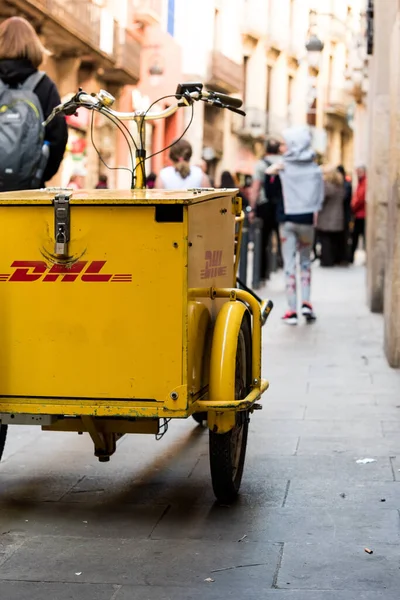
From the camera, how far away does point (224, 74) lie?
48.5 metres

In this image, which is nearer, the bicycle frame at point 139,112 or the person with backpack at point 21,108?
the bicycle frame at point 139,112

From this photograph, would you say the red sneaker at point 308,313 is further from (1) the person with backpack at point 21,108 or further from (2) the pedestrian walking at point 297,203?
(1) the person with backpack at point 21,108

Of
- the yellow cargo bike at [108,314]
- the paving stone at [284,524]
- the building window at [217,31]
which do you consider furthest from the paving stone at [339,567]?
the building window at [217,31]

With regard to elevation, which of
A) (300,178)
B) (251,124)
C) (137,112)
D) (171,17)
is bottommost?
(300,178)

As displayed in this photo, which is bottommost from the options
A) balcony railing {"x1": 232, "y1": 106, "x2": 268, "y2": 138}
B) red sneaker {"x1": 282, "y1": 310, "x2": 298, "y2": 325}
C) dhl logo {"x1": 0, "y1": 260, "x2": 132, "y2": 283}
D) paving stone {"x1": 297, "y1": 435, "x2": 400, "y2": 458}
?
red sneaker {"x1": 282, "y1": 310, "x2": 298, "y2": 325}

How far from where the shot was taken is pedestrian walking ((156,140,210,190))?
938cm

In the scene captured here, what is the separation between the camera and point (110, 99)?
595 centimetres

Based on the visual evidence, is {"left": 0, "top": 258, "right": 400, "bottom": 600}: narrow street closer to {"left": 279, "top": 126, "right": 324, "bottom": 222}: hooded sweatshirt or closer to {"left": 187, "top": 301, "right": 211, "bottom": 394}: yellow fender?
{"left": 187, "top": 301, "right": 211, "bottom": 394}: yellow fender

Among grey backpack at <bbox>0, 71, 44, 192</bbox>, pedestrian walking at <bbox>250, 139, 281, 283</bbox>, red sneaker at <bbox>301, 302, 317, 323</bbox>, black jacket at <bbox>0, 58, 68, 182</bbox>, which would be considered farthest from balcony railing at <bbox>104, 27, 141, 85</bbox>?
grey backpack at <bbox>0, 71, 44, 192</bbox>

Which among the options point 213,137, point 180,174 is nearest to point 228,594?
point 180,174

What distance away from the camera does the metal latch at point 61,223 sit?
15.8 feet

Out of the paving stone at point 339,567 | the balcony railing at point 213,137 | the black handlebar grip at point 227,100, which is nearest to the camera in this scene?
the paving stone at point 339,567

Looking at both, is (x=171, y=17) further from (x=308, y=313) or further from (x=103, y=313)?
(x=103, y=313)

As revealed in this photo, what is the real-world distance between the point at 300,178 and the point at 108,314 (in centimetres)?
752
